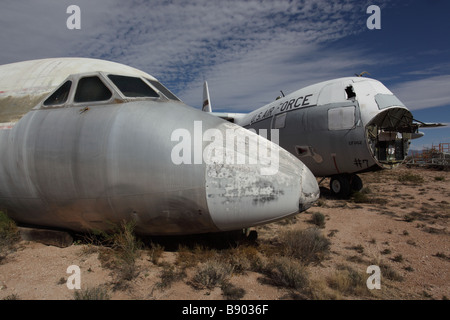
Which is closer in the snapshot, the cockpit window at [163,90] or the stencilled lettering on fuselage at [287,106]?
the cockpit window at [163,90]

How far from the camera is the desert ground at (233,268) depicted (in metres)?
3.38

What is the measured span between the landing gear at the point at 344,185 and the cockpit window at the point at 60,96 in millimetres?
9692

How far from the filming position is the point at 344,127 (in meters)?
9.49

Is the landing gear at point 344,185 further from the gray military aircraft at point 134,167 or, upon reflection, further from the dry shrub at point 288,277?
the dry shrub at point 288,277

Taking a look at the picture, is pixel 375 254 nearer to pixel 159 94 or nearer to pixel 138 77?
pixel 159 94

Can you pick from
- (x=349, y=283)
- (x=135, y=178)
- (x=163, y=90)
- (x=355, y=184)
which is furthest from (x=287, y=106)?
(x=135, y=178)

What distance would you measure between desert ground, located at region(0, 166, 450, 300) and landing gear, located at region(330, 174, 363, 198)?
184 inches

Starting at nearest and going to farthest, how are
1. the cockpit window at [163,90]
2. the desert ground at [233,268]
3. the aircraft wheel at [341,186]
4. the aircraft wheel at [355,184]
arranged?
1. the desert ground at [233,268]
2. the cockpit window at [163,90]
3. the aircraft wheel at [341,186]
4. the aircraft wheel at [355,184]

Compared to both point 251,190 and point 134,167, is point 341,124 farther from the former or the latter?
point 134,167

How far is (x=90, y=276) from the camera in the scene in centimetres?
371

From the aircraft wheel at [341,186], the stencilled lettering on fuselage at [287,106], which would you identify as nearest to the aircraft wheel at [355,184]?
the aircraft wheel at [341,186]

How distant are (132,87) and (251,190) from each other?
8.44ft

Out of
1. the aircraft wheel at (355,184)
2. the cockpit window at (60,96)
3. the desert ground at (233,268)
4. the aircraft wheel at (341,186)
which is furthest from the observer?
the aircraft wheel at (355,184)
